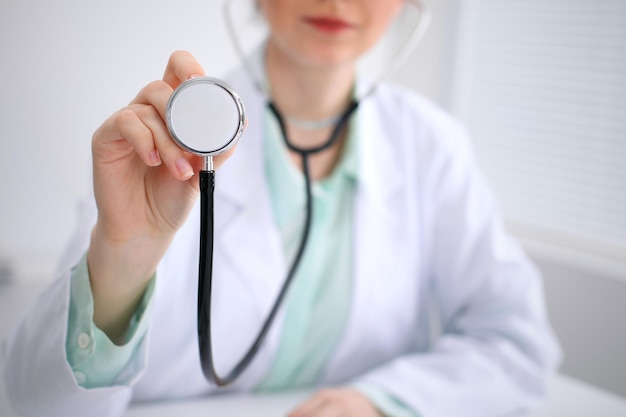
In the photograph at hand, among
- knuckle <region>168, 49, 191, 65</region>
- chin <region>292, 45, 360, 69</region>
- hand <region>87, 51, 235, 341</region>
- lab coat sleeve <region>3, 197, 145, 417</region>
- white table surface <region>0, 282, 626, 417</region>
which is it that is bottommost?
white table surface <region>0, 282, 626, 417</region>

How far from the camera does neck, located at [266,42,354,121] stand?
0.86 metres

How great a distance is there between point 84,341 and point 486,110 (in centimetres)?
124

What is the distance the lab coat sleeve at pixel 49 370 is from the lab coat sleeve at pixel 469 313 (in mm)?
393

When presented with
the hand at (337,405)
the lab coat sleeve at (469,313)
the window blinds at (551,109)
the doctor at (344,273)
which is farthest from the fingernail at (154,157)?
the window blinds at (551,109)

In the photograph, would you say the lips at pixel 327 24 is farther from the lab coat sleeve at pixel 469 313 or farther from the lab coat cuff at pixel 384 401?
the lab coat cuff at pixel 384 401

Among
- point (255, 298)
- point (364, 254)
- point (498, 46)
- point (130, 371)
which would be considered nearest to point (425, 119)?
point (364, 254)

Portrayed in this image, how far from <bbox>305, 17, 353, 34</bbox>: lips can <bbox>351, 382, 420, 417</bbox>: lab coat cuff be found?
1.41 ft

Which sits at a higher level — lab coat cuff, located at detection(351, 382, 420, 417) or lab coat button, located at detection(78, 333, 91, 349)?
lab coat button, located at detection(78, 333, 91, 349)

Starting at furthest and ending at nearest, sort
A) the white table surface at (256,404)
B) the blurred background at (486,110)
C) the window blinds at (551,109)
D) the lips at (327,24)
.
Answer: the window blinds at (551,109), the lips at (327,24), the white table surface at (256,404), the blurred background at (486,110)

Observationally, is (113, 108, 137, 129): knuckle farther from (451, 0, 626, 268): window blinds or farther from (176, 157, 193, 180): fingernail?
(451, 0, 626, 268): window blinds

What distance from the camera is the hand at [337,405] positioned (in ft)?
2.31

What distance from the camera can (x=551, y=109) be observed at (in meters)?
1.37

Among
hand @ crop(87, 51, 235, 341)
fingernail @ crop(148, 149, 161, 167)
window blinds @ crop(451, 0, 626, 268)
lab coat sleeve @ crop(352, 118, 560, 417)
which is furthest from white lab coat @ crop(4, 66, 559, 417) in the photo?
window blinds @ crop(451, 0, 626, 268)

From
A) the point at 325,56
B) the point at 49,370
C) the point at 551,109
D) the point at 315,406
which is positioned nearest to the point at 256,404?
the point at 315,406
